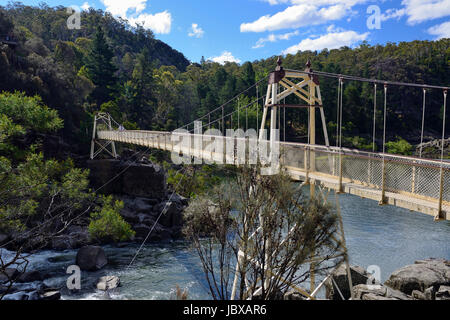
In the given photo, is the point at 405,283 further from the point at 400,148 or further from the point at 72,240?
the point at 400,148

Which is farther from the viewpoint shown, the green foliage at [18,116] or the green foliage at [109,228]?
the green foliage at [18,116]

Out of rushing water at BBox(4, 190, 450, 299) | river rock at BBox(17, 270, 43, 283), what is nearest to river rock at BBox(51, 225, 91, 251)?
rushing water at BBox(4, 190, 450, 299)

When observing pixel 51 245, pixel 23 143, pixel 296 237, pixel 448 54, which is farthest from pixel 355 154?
pixel 448 54

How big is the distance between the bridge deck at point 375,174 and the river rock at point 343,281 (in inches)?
172

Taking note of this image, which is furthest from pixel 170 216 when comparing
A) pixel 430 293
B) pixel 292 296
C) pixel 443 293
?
pixel 443 293

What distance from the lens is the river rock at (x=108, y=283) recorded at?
1122 centimetres

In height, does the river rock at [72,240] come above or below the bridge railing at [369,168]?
below

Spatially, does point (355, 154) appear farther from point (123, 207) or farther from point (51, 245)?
point (123, 207)

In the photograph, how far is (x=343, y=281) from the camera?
1052 centimetres

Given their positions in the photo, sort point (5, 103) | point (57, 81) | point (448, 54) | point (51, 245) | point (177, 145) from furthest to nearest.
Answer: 1. point (448, 54)
2. point (57, 81)
3. point (5, 103)
4. point (51, 245)
5. point (177, 145)

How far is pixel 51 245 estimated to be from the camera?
14.9 metres

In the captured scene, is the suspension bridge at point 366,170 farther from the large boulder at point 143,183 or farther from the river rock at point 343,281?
the large boulder at point 143,183

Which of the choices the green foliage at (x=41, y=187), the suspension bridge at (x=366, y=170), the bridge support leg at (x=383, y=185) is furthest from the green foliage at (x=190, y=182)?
the bridge support leg at (x=383, y=185)
